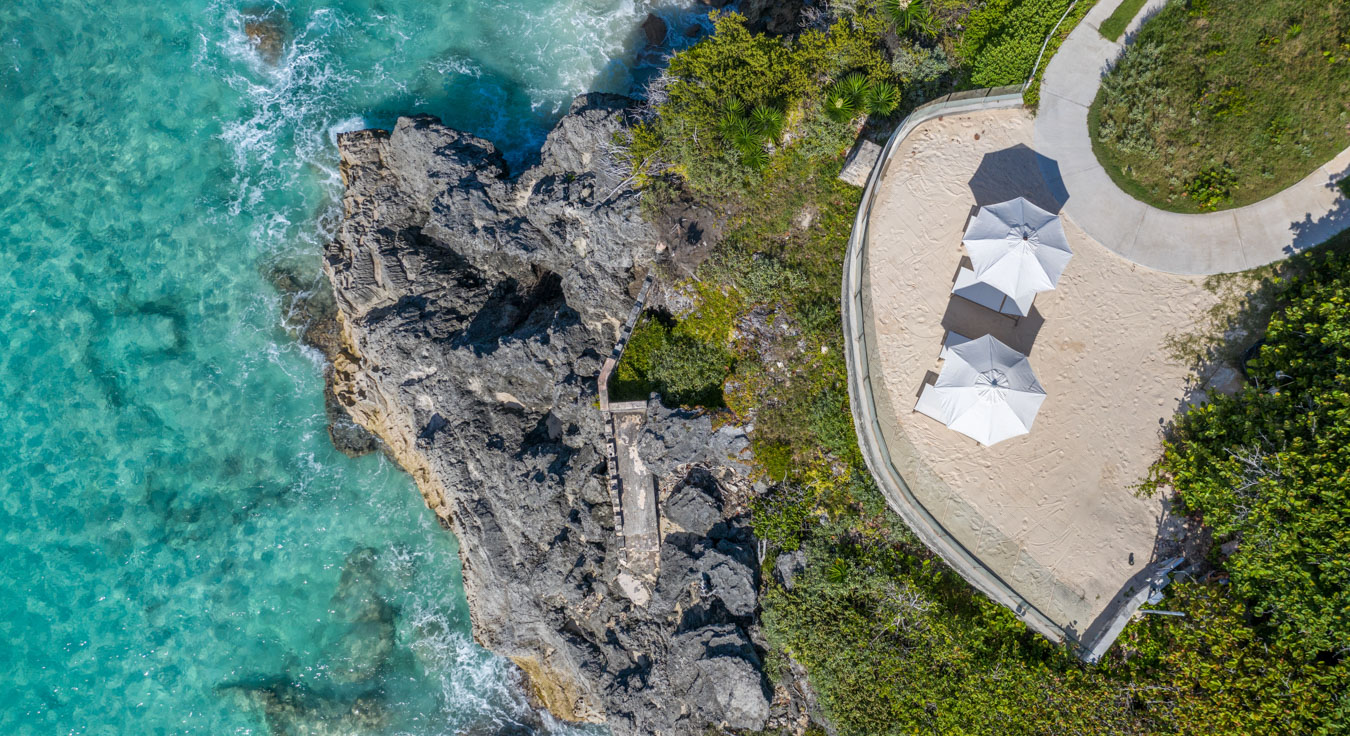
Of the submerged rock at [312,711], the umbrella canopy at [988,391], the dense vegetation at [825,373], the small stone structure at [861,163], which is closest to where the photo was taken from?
the umbrella canopy at [988,391]

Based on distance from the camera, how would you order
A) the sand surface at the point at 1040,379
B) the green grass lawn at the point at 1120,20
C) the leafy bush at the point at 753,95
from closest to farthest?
the sand surface at the point at 1040,379 < the green grass lawn at the point at 1120,20 < the leafy bush at the point at 753,95

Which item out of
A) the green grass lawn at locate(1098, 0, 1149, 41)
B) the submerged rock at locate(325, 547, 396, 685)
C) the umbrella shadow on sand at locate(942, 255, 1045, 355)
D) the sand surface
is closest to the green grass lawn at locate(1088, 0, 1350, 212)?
the green grass lawn at locate(1098, 0, 1149, 41)

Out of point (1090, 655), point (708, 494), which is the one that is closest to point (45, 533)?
point (708, 494)

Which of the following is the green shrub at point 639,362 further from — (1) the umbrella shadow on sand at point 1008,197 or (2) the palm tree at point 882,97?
(2) the palm tree at point 882,97

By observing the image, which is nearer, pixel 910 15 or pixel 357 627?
pixel 910 15

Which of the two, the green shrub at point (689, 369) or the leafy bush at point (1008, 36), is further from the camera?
the green shrub at point (689, 369)

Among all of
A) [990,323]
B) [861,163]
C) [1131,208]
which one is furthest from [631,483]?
[1131,208]

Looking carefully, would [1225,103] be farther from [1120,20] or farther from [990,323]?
[990,323]

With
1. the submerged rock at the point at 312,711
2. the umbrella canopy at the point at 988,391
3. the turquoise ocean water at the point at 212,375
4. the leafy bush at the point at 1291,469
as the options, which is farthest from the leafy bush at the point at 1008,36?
the submerged rock at the point at 312,711
